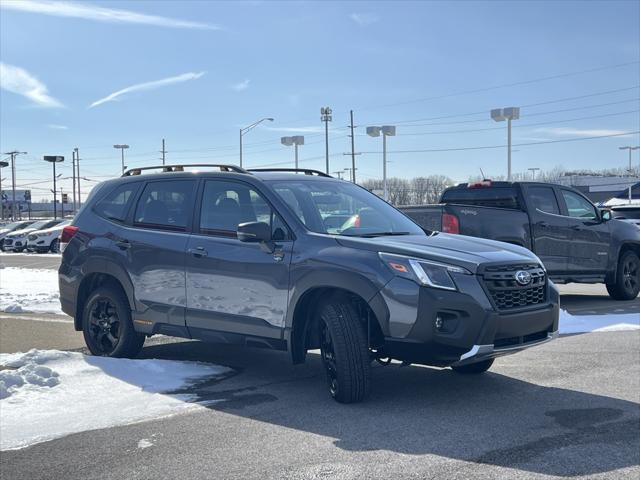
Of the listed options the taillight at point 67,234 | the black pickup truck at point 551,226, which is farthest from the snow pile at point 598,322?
the taillight at point 67,234

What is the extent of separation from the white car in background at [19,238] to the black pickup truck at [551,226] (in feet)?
91.8

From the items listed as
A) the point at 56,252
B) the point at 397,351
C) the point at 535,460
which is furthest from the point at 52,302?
the point at 56,252

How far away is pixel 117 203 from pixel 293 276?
2.65 metres

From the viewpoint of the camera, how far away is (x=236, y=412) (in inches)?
215

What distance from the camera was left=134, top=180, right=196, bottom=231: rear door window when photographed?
684cm

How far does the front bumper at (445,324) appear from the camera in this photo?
5.16 metres

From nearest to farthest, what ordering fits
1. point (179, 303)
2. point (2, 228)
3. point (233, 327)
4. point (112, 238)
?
point (233, 327), point (179, 303), point (112, 238), point (2, 228)

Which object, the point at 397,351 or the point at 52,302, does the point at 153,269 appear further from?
the point at 52,302

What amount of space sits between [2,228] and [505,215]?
36143 millimetres

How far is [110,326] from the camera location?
7.39m

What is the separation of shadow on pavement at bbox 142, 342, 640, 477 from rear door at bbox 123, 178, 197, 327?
37.1 inches

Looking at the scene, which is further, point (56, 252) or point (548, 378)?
point (56, 252)

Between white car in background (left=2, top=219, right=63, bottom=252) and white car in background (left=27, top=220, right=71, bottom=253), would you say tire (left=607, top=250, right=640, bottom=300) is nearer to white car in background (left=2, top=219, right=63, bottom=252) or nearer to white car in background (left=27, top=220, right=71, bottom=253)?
white car in background (left=27, top=220, right=71, bottom=253)

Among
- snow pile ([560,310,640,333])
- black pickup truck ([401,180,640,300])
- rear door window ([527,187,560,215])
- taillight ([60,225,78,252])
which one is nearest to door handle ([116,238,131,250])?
taillight ([60,225,78,252])
